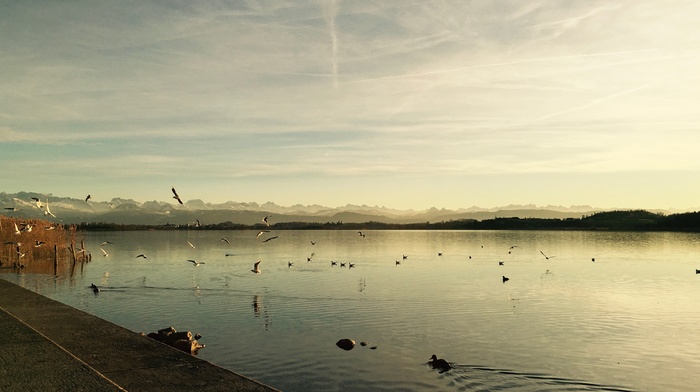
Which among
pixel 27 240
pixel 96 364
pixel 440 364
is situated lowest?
pixel 440 364

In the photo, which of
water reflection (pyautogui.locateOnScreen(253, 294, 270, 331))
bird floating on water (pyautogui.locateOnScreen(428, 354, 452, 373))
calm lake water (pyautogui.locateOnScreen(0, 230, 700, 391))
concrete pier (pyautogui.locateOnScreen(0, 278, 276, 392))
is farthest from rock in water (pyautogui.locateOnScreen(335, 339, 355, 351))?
concrete pier (pyautogui.locateOnScreen(0, 278, 276, 392))

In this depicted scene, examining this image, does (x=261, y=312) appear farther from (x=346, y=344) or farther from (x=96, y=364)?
(x=96, y=364)

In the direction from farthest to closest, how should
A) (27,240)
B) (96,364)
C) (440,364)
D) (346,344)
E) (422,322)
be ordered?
(27,240)
(422,322)
(346,344)
(440,364)
(96,364)

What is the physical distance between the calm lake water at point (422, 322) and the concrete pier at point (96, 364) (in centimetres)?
466

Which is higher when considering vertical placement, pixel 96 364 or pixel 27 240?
pixel 27 240

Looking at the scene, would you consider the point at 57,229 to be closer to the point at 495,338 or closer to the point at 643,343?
the point at 495,338

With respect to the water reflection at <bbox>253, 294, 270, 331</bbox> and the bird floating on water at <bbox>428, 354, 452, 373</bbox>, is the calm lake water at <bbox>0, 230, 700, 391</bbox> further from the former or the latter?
the bird floating on water at <bbox>428, 354, 452, 373</bbox>

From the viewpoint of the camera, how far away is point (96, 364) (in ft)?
50.1

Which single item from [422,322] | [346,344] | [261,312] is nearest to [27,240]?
[261,312]

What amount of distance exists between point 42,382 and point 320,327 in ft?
60.4

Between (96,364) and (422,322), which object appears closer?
(96,364)

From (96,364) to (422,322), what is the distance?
19.9 metres

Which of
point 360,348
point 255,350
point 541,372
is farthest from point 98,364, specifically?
point 541,372

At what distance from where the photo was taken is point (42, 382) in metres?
12.2
